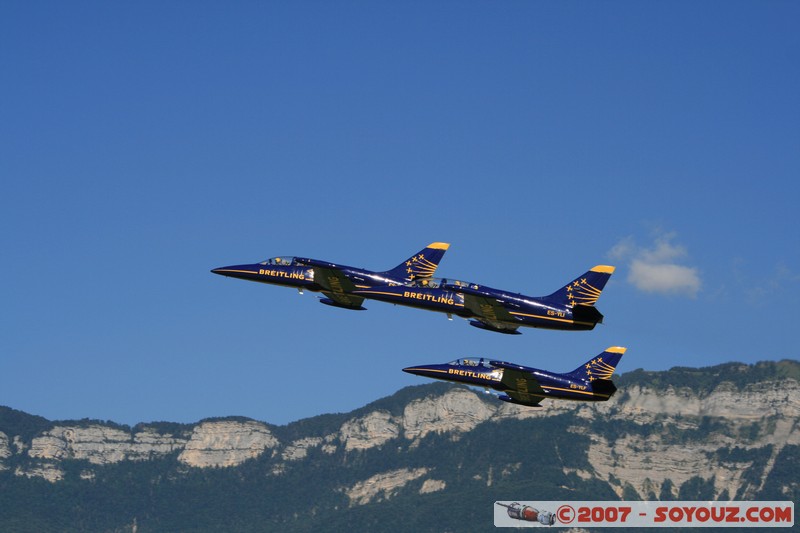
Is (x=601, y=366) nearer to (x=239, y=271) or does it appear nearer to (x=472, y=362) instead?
(x=472, y=362)

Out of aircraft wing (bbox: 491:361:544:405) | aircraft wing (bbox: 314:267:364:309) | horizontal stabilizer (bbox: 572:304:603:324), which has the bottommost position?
aircraft wing (bbox: 491:361:544:405)

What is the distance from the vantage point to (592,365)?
149 meters

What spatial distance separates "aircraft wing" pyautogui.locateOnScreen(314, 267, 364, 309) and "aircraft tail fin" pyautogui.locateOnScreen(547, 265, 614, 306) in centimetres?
1900

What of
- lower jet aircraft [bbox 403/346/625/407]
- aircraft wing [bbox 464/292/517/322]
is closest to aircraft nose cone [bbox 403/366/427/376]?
lower jet aircraft [bbox 403/346/625/407]

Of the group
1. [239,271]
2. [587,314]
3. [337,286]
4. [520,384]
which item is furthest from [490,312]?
[239,271]

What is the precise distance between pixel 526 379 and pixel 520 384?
1007mm

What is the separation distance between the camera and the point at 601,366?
149 metres

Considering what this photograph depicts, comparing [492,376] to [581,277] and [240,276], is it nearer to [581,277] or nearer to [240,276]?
[581,277]

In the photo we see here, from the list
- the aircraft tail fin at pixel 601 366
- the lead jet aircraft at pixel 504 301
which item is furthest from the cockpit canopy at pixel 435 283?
the aircraft tail fin at pixel 601 366

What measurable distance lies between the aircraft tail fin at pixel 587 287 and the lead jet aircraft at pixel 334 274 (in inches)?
558

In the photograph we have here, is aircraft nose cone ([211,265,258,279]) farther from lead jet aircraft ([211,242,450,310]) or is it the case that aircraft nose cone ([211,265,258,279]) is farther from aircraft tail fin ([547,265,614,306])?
aircraft tail fin ([547,265,614,306])

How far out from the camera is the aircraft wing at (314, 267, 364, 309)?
5241 inches

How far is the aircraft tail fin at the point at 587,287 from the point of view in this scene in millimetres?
131875

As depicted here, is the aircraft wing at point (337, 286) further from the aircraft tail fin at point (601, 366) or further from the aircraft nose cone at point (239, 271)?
the aircraft tail fin at point (601, 366)
